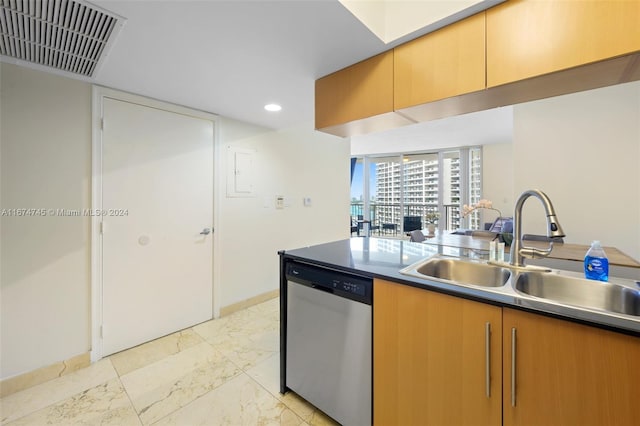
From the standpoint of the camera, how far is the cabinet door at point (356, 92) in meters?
1.55

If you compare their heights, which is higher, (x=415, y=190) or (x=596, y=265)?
(x=415, y=190)

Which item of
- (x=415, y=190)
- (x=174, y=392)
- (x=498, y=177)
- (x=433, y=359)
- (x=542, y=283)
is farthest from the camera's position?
(x=415, y=190)

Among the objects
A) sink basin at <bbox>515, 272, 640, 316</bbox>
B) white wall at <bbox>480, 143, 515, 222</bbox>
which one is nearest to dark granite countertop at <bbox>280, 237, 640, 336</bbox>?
sink basin at <bbox>515, 272, 640, 316</bbox>

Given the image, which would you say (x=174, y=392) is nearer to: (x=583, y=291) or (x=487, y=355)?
(x=487, y=355)

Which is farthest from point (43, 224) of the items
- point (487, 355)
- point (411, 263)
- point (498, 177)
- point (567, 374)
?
point (498, 177)

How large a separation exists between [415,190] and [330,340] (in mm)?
6332

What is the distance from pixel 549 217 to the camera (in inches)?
42.3

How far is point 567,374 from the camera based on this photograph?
0.78 m

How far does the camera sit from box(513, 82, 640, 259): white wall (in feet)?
8.79

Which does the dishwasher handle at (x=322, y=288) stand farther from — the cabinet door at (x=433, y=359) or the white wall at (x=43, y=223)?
the white wall at (x=43, y=223)

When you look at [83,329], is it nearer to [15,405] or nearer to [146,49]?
[15,405]

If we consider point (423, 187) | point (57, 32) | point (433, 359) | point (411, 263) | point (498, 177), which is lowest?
point (433, 359)

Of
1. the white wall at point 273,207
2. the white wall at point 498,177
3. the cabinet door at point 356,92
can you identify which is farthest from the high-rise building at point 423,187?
the cabinet door at point 356,92

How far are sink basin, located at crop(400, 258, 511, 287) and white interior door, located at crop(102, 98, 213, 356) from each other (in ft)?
6.71
